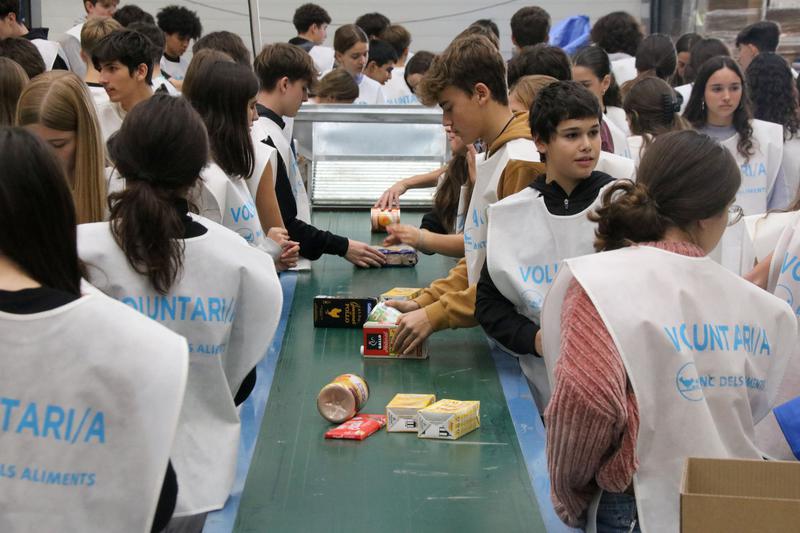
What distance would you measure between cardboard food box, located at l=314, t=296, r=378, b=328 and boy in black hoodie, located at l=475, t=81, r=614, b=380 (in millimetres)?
548

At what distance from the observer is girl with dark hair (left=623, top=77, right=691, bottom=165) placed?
14.7 feet

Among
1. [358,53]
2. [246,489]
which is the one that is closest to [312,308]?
[246,489]

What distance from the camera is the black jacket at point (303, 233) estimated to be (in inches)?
158

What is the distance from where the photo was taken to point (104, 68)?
14.8 feet

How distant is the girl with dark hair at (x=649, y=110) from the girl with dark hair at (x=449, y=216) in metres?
0.87

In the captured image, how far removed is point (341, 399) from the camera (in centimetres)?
256

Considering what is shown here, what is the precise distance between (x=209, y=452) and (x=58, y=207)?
760 mm

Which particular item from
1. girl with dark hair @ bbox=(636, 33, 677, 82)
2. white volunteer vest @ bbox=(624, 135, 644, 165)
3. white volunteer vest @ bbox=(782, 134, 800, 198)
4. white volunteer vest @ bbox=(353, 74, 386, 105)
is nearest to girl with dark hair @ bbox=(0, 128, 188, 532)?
white volunteer vest @ bbox=(624, 135, 644, 165)

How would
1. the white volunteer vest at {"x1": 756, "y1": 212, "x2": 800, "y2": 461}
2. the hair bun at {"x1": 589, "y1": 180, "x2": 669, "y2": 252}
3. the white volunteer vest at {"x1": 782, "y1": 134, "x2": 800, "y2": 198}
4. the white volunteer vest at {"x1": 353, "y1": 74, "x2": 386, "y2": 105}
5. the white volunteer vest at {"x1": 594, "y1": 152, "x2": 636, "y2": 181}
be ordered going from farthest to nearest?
the white volunteer vest at {"x1": 353, "y1": 74, "x2": 386, "y2": 105}, the white volunteer vest at {"x1": 782, "y1": 134, "x2": 800, "y2": 198}, the white volunteer vest at {"x1": 594, "y1": 152, "x2": 636, "y2": 181}, the white volunteer vest at {"x1": 756, "y1": 212, "x2": 800, "y2": 461}, the hair bun at {"x1": 589, "y1": 180, "x2": 669, "y2": 252}

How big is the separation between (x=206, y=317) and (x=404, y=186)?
261 cm

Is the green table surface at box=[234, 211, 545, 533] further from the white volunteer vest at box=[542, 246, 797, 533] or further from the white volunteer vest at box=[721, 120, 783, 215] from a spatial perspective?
the white volunteer vest at box=[721, 120, 783, 215]

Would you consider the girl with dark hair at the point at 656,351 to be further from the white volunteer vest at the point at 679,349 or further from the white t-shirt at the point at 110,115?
the white t-shirt at the point at 110,115

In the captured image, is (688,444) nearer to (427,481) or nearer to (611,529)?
(611,529)

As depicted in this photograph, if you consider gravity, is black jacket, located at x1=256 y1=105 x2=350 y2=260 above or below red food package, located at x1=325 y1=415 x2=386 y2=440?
above
